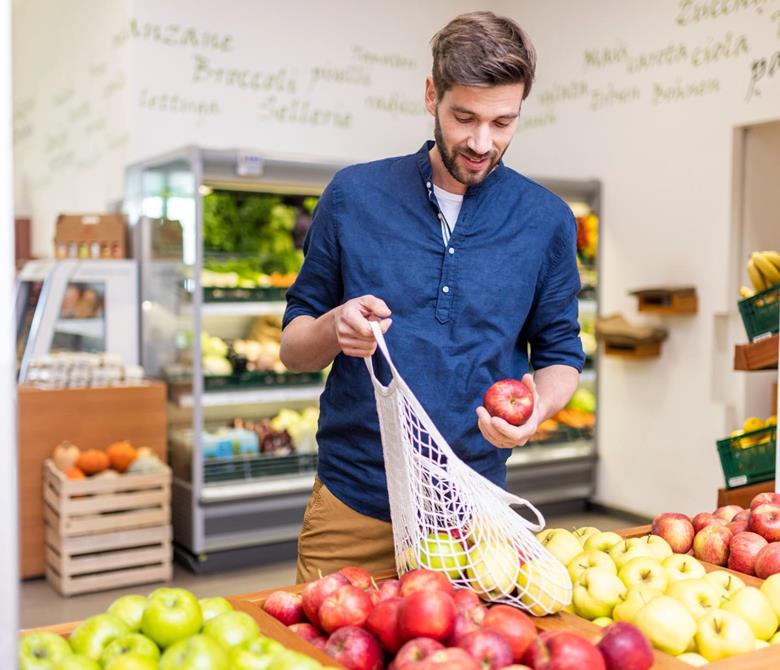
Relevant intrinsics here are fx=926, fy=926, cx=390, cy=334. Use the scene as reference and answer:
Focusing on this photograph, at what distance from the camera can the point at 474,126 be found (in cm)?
188

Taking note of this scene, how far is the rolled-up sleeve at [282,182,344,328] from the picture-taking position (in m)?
2.11

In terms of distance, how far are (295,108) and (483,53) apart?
14.4 feet

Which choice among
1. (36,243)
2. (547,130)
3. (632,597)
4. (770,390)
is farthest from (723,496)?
(36,243)

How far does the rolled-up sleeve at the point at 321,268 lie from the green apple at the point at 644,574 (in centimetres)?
90

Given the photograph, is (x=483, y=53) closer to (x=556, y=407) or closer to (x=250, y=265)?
(x=556, y=407)

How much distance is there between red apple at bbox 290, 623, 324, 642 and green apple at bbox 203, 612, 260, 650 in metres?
0.12

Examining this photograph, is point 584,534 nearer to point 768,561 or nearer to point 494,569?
point 768,561

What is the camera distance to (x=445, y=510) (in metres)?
1.58

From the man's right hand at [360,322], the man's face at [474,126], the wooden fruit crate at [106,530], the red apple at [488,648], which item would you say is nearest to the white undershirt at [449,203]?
the man's face at [474,126]

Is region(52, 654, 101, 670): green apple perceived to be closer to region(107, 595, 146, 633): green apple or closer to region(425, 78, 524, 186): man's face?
region(107, 595, 146, 633): green apple

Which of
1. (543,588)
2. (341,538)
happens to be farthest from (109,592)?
(543,588)

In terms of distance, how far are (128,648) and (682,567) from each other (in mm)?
1062

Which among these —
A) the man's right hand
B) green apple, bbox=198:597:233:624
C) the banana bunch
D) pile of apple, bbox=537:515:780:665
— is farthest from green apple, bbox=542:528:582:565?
the banana bunch

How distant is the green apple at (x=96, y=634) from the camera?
1328mm
